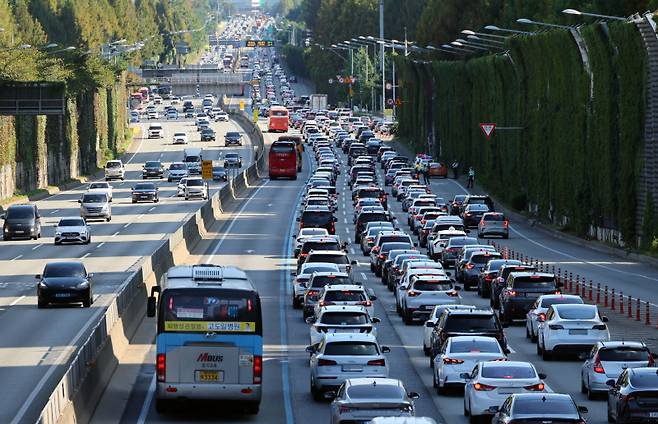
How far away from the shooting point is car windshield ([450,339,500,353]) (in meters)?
34.0

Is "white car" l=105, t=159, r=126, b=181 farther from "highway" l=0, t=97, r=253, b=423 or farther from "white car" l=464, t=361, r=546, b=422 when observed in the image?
"white car" l=464, t=361, r=546, b=422

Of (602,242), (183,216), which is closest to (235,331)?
(602,242)

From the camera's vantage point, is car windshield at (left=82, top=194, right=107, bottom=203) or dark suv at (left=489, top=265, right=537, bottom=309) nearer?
dark suv at (left=489, top=265, right=537, bottom=309)

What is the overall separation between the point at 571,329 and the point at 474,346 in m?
5.79

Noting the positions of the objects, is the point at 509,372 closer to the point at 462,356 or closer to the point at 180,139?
the point at 462,356

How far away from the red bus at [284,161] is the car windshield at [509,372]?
101 metres

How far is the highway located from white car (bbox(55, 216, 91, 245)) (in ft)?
1.68

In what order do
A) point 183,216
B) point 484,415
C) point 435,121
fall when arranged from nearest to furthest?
1. point 484,415
2. point 183,216
3. point 435,121

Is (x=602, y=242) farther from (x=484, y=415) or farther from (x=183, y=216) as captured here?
(x=484, y=415)

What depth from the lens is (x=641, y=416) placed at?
90.7ft

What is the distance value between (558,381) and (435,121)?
115812 mm

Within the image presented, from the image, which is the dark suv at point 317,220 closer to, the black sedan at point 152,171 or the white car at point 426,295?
the white car at point 426,295

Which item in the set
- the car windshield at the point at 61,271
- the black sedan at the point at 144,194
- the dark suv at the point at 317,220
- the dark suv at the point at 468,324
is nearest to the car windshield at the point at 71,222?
the dark suv at the point at 317,220

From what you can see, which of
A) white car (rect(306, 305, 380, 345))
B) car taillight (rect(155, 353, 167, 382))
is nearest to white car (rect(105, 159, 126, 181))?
white car (rect(306, 305, 380, 345))
